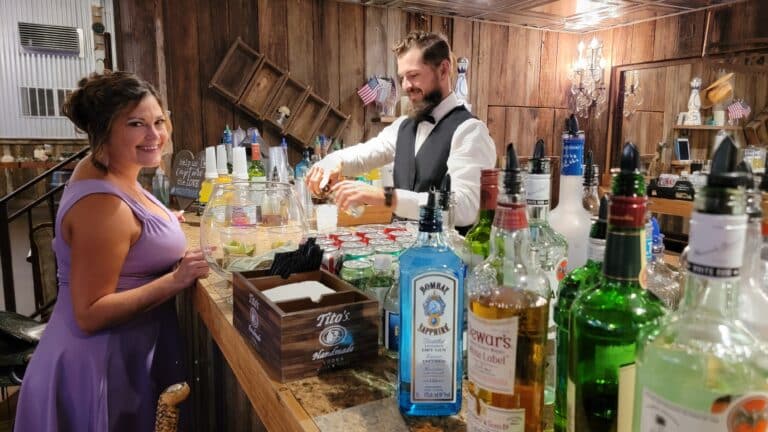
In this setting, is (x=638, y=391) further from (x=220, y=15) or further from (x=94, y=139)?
(x=220, y=15)

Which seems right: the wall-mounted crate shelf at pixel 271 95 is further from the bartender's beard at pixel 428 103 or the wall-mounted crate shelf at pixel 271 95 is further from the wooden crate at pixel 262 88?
the bartender's beard at pixel 428 103

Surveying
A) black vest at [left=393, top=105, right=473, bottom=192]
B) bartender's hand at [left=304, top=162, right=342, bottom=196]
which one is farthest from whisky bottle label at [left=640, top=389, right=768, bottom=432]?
black vest at [left=393, top=105, right=473, bottom=192]

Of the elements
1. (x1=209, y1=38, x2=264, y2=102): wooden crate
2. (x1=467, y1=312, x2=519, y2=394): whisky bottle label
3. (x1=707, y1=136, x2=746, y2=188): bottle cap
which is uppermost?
(x1=209, y1=38, x2=264, y2=102): wooden crate

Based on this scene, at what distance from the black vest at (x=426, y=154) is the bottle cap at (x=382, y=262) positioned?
3.89 feet

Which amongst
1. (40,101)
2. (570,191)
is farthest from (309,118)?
(40,101)

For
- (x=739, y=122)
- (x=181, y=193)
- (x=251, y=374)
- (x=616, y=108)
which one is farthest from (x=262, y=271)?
(x=739, y=122)

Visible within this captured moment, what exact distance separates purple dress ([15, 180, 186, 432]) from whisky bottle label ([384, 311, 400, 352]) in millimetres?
934

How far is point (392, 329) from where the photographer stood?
95 cm

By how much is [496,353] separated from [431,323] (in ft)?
0.47

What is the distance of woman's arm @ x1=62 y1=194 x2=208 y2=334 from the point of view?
141 centimetres

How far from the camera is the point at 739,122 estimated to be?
5055 mm

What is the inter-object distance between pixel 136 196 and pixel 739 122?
5526mm

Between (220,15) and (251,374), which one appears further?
(220,15)

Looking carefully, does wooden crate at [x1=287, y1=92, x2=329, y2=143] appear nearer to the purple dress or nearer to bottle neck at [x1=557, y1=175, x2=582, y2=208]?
the purple dress
